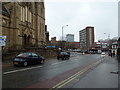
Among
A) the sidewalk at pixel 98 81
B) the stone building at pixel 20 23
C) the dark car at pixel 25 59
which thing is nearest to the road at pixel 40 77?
the sidewalk at pixel 98 81

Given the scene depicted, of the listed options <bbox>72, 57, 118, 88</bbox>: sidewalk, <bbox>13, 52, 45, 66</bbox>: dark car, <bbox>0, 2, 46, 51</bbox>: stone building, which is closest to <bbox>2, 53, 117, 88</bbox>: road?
<bbox>72, 57, 118, 88</bbox>: sidewalk

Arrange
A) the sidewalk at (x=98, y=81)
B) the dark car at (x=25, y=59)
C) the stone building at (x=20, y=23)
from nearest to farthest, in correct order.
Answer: the sidewalk at (x=98, y=81) < the dark car at (x=25, y=59) < the stone building at (x=20, y=23)

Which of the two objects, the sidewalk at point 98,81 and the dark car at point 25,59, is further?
the dark car at point 25,59

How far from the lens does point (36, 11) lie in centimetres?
3719

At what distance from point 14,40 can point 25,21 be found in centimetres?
677

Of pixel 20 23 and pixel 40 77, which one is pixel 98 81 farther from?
pixel 20 23

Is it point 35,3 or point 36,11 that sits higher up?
point 35,3

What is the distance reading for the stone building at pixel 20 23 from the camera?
24.4 m

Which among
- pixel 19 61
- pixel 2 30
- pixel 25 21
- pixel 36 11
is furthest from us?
pixel 36 11

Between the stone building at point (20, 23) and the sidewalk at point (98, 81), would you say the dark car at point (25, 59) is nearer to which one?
the sidewalk at point (98, 81)

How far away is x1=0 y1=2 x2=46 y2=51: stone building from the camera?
24391 mm

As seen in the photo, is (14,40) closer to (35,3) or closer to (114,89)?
(35,3)

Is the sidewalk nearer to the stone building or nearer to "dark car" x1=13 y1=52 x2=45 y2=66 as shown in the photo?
"dark car" x1=13 y1=52 x2=45 y2=66

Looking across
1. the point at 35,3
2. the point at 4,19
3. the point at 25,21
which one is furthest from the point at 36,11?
the point at 4,19
